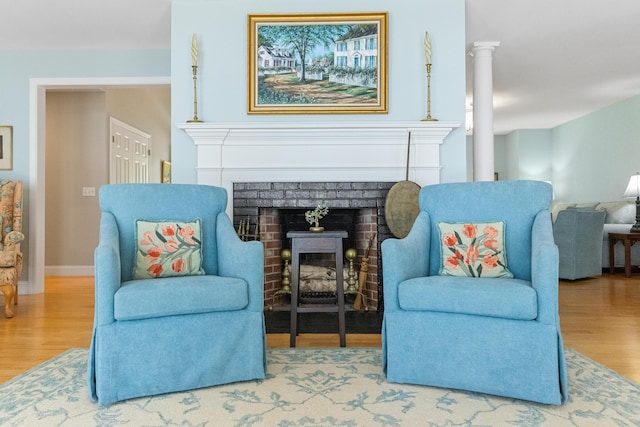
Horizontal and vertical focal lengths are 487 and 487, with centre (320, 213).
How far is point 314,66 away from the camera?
12.4 feet

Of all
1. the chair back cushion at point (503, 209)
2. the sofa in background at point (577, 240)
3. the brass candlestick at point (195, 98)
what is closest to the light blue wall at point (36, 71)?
the brass candlestick at point (195, 98)

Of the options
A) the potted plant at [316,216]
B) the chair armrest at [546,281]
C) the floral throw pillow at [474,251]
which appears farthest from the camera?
the potted plant at [316,216]

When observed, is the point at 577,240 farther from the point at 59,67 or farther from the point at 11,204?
the point at 59,67

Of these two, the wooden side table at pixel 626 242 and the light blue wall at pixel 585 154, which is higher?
the light blue wall at pixel 585 154

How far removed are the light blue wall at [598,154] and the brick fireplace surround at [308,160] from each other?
15.8 feet

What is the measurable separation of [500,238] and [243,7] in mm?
2641

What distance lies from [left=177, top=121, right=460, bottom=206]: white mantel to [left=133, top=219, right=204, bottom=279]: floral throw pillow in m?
1.31

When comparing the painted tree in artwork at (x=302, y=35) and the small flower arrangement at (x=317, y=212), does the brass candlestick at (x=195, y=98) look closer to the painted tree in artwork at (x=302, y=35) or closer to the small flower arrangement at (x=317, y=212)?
the painted tree in artwork at (x=302, y=35)

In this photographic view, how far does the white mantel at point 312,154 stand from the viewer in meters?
3.70

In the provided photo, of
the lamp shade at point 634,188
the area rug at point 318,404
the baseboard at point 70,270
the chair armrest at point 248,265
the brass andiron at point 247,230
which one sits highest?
the lamp shade at point 634,188

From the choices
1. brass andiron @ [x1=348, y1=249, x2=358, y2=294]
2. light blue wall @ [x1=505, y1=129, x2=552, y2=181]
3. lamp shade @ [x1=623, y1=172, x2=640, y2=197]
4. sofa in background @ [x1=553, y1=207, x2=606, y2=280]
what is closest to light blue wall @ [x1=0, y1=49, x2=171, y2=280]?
brass andiron @ [x1=348, y1=249, x2=358, y2=294]

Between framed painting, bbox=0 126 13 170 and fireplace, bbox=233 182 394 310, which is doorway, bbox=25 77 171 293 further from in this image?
fireplace, bbox=233 182 394 310

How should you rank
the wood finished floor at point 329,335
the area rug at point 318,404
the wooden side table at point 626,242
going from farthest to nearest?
the wooden side table at point 626,242 → the wood finished floor at point 329,335 → the area rug at point 318,404

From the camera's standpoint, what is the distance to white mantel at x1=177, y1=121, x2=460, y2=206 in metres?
3.70
